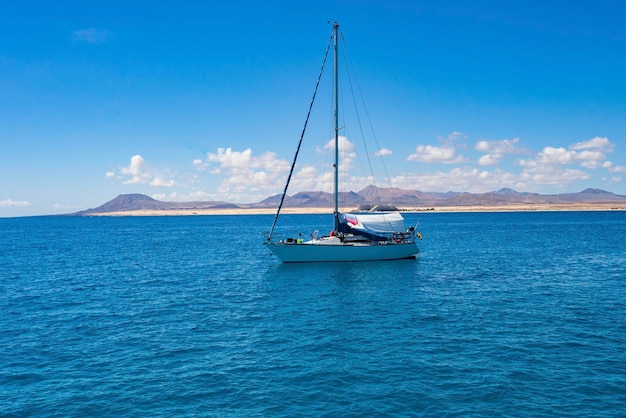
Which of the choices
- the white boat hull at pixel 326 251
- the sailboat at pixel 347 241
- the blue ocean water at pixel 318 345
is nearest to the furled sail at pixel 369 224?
the sailboat at pixel 347 241

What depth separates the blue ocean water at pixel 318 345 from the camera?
17422 millimetres

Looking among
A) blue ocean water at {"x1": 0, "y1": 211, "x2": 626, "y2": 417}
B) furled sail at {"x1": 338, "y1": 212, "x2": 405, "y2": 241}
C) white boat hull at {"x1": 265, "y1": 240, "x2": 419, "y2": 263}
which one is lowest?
blue ocean water at {"x1": 0, "y1": 211, "x2": 626, "y2": 417}

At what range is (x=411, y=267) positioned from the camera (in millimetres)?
53031

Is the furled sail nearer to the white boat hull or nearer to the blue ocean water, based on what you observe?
the white boat hull

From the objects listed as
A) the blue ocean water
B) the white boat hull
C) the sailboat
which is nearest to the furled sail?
the sailboat

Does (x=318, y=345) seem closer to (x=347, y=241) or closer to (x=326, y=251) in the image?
(x=326, y=251)

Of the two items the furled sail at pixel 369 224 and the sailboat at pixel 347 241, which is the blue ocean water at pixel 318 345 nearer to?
the sailboat at pixel 347 241

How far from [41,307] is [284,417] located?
27.9 meters

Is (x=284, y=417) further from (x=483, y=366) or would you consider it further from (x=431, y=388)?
(x=483, y=366)

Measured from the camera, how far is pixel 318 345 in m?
24.3

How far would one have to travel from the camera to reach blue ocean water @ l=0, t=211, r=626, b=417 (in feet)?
57.2

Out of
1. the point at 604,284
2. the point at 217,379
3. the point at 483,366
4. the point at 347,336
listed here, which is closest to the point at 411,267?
the point at 604,284

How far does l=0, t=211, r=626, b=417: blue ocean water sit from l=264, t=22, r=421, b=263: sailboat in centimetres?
394

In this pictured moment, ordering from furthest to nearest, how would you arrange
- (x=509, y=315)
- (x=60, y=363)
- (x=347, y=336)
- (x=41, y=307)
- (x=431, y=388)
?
(x=41, y=307)
(x=509, y=315)
(x=347, y=336)
(x=60, y=363)
(x=431, y=388)
